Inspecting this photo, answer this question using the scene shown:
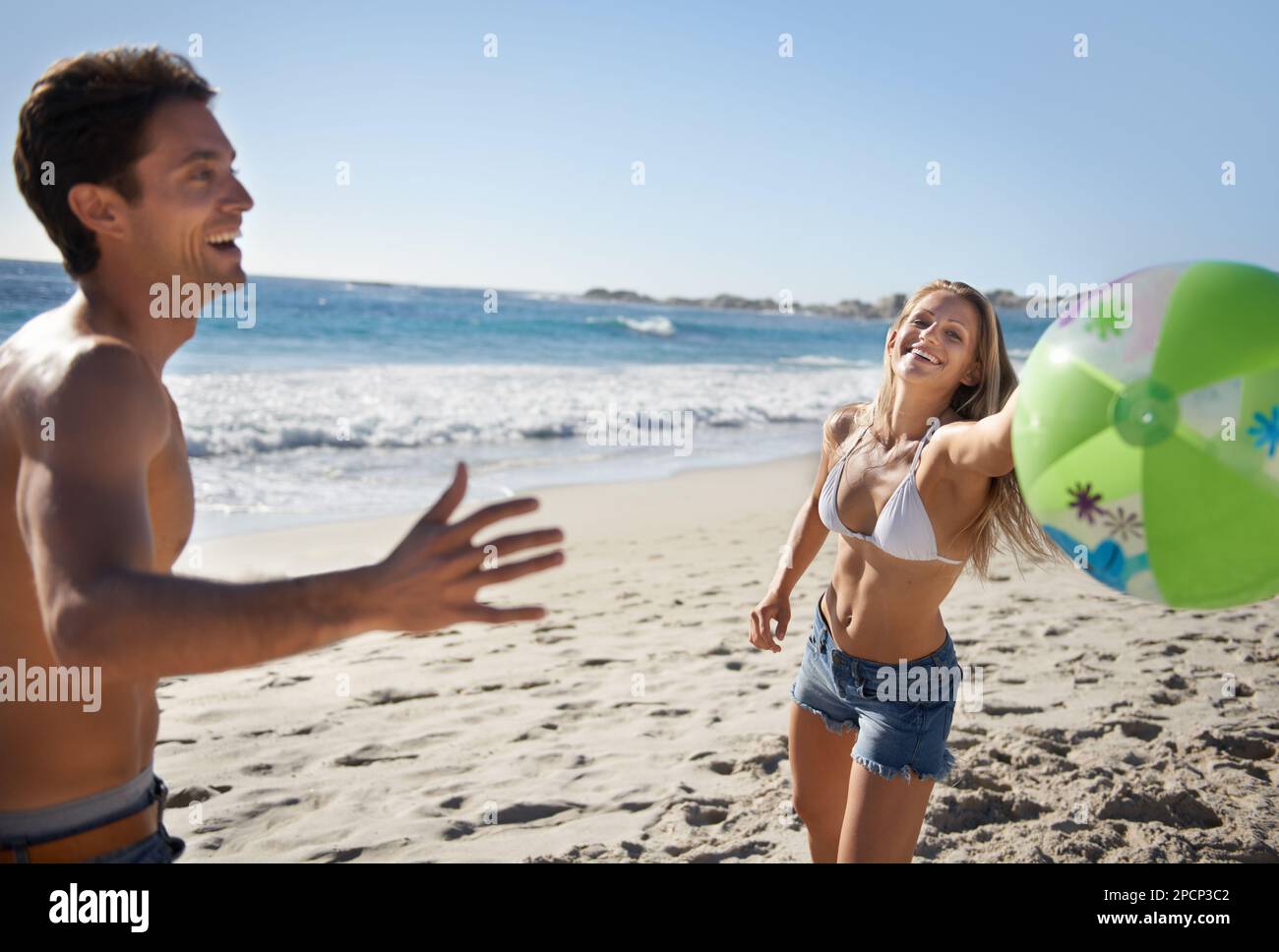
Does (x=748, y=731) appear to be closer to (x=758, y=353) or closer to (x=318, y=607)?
(x=318, y=607)

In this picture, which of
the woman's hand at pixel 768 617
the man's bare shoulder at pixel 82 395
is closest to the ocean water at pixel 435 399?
the woman's hand at pixel 768 617

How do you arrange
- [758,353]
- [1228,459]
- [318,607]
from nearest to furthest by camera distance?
[318,607] < [1228,459] < [758,353]

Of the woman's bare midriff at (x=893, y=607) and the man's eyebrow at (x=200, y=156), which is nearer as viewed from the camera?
the man's eyebrow at (x=200, y=156)

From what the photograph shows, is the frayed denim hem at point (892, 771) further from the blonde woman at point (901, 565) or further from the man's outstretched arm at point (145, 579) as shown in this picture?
the man's outstretched arm at point (145, 579)

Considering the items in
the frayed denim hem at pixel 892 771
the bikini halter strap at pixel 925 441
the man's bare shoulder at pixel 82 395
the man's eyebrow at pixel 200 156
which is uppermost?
the man's eyebrow at pixel 200 156

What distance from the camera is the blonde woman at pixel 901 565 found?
2.64 meters

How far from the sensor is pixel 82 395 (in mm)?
1512

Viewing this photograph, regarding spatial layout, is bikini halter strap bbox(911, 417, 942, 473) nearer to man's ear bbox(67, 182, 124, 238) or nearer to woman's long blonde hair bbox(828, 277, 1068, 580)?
woman's long blonde hair bbox(828, 277, 1068, 580)

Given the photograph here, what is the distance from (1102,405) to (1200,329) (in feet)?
0.78

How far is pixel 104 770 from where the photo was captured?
1815 millimetres

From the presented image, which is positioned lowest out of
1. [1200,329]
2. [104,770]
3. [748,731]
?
[748,731]

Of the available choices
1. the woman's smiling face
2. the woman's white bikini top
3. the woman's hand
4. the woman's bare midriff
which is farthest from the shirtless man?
the woman's hand

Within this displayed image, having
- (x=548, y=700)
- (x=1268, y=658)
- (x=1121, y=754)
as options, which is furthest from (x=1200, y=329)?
(x=1268, y=658)
